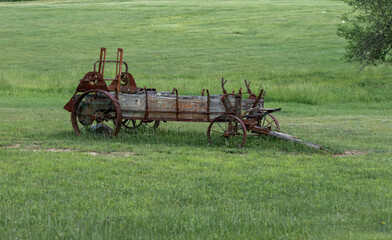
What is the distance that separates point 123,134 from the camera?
13.2m

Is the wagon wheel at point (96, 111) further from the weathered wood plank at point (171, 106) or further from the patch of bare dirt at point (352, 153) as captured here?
the patch of bare dirt at point (352, 153)

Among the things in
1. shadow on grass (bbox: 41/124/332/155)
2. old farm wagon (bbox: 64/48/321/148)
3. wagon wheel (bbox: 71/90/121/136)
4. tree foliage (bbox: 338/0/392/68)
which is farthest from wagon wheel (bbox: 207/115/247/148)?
tree foliage (bbox: 338/0/392/68)

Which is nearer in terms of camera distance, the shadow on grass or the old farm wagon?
the shadow on grass

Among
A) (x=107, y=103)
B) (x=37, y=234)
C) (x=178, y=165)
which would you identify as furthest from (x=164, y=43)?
(x=37, y=234)

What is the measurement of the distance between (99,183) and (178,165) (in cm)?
185

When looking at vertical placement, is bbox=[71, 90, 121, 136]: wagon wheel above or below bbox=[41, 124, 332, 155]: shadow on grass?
above

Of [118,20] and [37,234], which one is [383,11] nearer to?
[37,234]

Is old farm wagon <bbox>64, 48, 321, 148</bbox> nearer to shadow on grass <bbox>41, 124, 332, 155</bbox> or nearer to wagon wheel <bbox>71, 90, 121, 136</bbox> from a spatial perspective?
wagon wheel <bbox>71, 90, 121, 136</bbox>

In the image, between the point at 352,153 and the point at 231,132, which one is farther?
the point at 231,132

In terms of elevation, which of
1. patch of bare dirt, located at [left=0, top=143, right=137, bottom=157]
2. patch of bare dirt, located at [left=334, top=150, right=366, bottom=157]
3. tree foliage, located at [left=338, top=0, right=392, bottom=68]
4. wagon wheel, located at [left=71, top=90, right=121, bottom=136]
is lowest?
patch of bare dirt, located at [left=334, top=150, right=366, bottom=157]

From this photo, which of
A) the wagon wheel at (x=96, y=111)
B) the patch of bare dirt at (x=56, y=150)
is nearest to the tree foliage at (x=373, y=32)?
the wagon wheel at (x=96, y=111)

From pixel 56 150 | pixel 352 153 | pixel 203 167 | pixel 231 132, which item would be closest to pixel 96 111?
pixel 56 150

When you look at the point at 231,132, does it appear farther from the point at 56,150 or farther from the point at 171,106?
the point at 56,150

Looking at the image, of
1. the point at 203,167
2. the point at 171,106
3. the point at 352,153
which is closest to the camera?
the point at 203,167
